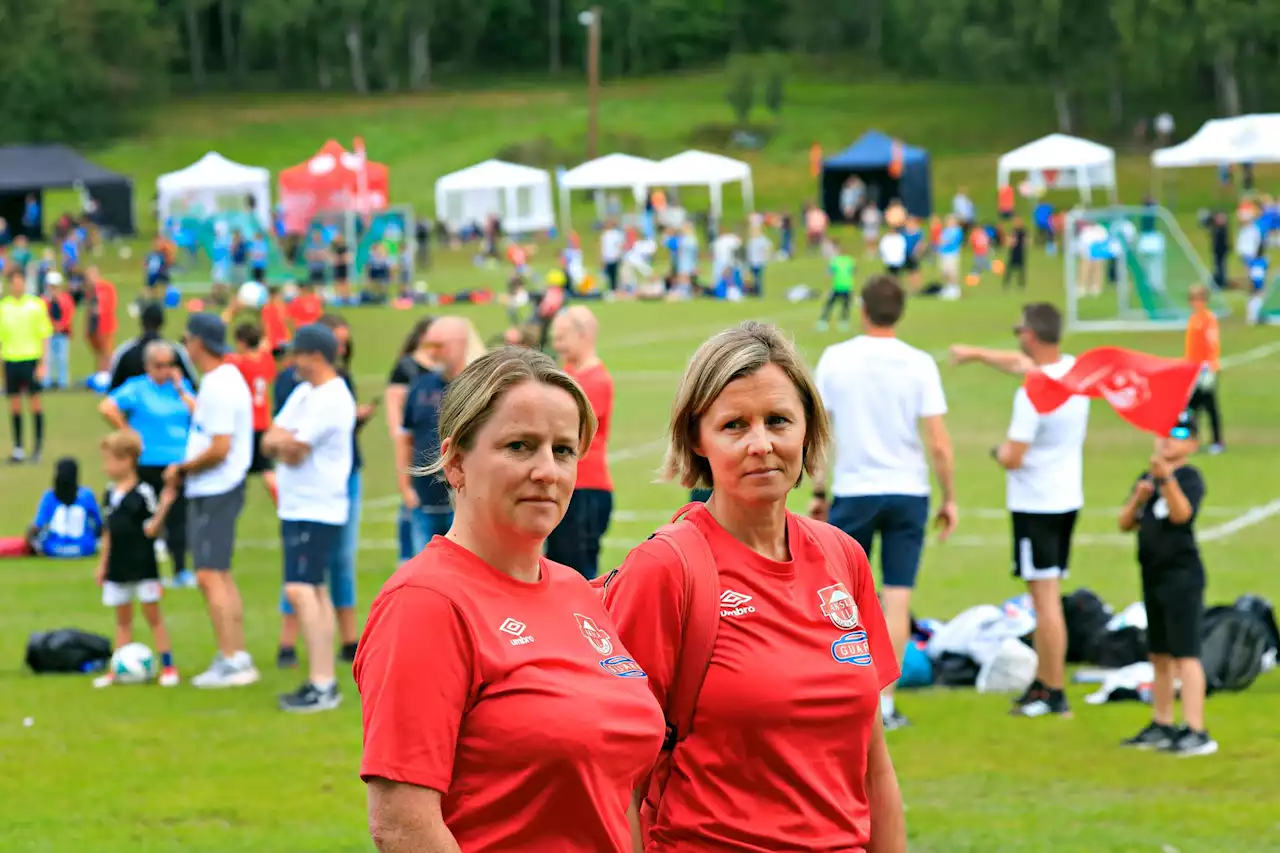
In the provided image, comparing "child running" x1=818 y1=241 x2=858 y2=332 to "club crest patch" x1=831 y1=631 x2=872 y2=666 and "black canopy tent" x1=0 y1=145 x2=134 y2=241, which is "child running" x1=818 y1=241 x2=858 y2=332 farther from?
"black canopy tent" x1=0 y1=145 x2=134 y2=241

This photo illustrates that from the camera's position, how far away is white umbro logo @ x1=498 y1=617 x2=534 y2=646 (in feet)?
10.6

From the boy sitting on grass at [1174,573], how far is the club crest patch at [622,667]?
18.2 ft

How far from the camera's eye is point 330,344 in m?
9.91

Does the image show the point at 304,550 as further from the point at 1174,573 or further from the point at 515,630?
the point at 515,630

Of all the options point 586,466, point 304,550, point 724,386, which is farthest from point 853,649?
point 304,550

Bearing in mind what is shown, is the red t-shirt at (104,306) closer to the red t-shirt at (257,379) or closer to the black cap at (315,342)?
the red t-shirt at (257,379)

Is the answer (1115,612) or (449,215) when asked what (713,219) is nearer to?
(449,215)

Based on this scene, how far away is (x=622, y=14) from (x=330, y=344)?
10168cm

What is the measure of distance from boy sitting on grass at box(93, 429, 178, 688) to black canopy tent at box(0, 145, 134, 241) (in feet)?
173

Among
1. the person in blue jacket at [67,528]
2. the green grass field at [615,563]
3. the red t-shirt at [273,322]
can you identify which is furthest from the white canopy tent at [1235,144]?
the person in blue jacket at [67,528]

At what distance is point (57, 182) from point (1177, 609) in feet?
191

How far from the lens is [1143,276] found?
3384cm

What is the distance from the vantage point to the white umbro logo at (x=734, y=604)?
12.2ft

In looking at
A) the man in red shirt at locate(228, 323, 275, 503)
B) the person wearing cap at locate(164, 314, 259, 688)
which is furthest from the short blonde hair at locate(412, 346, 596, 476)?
the man in red shirt at locate(228, 323, 275, 503)
